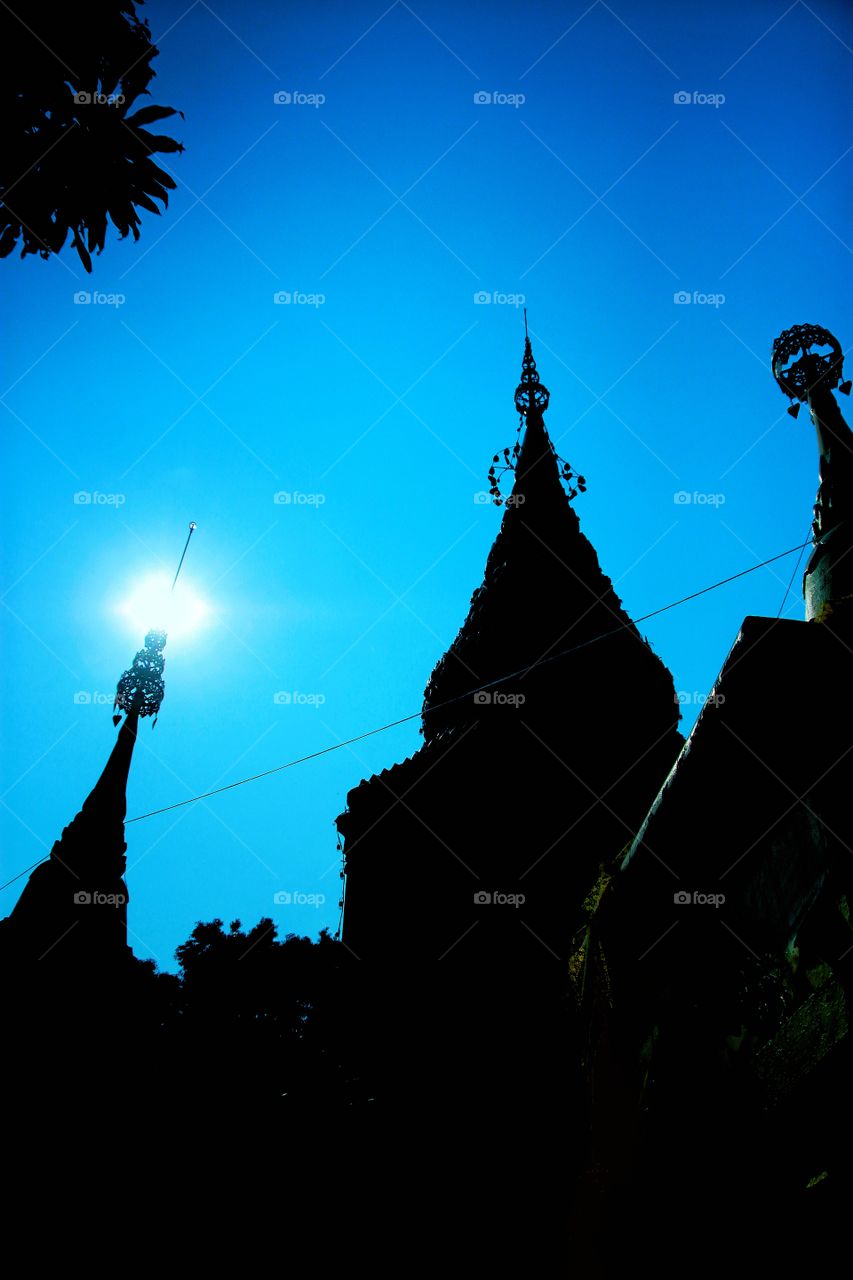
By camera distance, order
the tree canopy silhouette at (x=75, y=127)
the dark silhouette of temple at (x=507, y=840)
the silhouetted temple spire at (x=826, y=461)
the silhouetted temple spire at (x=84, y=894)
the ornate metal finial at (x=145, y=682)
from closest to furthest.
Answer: the silhouetted temple spire at (x=826, y=461)
the tree canopy silhouette at (x=75, y=127)
the dark silhouette of temple at (x=507, y=840)
the silhouetted temple spire at (x=84, y=894)
the ornate metal finial at (x=145, y=682)

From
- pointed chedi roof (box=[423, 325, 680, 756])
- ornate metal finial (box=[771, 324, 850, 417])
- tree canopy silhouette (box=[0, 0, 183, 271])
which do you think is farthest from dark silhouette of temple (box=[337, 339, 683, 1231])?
tree canopy silhouette (box=[0, 0, 183, 271])

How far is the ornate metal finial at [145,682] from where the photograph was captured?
16891 mm

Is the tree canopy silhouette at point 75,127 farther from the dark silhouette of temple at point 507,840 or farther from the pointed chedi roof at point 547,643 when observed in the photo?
the pointed chedi roof at point 547,643

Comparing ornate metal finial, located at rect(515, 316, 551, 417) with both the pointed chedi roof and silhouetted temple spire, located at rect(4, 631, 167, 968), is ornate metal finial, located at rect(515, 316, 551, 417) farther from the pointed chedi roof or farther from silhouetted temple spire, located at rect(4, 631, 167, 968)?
silhouetted temple spire, located at rect(4, 631, 167, 968)

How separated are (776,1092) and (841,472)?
15.7 feet

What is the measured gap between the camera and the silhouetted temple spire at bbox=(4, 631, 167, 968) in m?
12.5

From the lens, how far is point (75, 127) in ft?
21.3

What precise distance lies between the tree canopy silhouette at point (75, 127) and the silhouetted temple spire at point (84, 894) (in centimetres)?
1060

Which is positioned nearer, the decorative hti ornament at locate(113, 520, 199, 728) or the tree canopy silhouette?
the tree canopy silhouette

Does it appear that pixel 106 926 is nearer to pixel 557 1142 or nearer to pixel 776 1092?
pixel 557 1142

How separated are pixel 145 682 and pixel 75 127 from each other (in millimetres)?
12557

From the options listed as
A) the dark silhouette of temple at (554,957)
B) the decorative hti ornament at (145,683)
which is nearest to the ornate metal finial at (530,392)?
the dark silhouette of temple at (554,957)

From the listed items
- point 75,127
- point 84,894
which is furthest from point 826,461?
point 84,894

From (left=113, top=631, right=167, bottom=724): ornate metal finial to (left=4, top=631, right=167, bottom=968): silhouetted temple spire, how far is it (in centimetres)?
162
